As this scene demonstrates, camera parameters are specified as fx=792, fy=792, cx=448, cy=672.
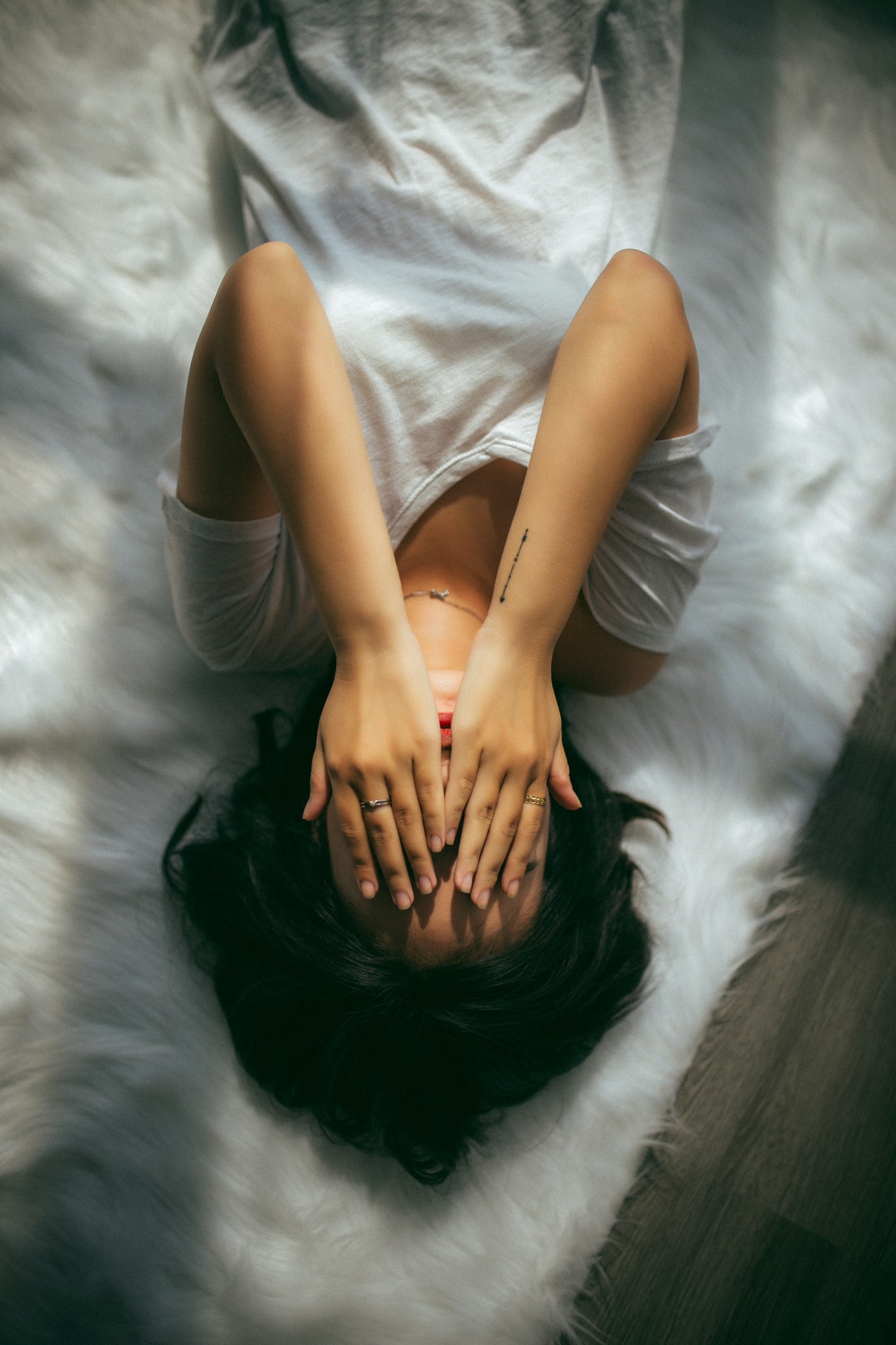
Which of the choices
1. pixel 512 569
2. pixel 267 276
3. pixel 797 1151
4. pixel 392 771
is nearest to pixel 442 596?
pixel 512 569

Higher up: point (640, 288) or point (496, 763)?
point (640, 288)

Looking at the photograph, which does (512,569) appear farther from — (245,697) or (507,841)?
(245,697)

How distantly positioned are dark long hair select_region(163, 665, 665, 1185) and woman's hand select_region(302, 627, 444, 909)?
0.07 m

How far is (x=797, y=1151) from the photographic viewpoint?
2.94 ft

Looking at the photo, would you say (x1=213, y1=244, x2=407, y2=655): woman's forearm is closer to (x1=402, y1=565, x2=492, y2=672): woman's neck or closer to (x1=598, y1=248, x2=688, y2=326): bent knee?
(x1=402, y1=565, x2=492, y2=672): woman's neck

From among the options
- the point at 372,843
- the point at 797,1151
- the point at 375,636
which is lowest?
the point at 797,1151

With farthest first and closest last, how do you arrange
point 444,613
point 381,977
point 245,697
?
point 245,697
point 444,613
point 381,977

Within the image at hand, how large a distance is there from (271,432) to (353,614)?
0.17 m

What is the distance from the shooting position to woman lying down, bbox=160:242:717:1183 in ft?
2.19

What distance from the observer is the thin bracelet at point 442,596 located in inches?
32.6

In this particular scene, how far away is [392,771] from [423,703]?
6 cm

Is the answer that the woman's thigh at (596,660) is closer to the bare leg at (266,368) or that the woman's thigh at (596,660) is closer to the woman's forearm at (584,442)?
the woman's forearm at (584,442)

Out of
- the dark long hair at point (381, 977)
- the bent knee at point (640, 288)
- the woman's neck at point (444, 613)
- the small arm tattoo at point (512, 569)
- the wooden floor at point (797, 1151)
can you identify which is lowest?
the wooden floor at point (797, 1151)

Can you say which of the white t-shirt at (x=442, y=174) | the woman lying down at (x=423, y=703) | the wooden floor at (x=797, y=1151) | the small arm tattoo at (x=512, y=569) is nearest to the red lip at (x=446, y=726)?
the woman lying down at (x=423, y=703)
